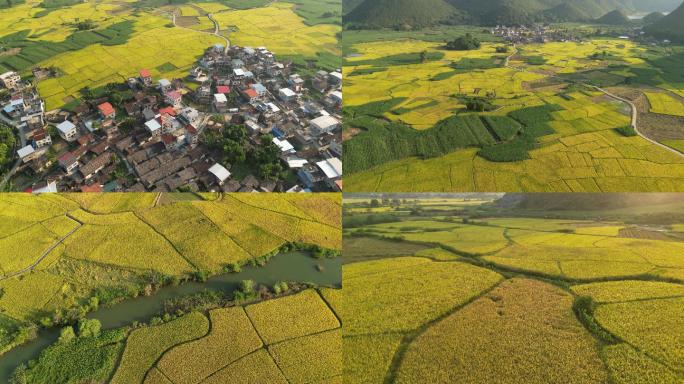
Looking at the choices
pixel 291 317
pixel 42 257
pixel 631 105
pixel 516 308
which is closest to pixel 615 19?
pixel 631 105

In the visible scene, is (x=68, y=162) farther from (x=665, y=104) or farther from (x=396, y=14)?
(x=396, y=14)

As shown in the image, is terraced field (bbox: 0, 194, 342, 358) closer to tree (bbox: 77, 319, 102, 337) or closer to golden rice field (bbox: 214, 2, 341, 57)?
tree (bbox: 77, 319, 102, 337)

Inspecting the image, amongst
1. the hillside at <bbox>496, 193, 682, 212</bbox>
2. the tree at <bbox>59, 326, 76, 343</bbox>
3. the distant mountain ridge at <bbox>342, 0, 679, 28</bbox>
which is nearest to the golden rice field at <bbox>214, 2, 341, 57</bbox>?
the distant mountain ridge at <bbox>342, 0, 679, 28</bbox>

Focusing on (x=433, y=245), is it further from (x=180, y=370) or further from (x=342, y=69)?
(x=342, y=69)

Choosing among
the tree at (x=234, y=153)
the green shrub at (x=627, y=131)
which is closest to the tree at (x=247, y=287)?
the tree at (x=234, y=153)

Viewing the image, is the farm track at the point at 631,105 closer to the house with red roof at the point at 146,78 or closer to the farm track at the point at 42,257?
the house with red roof at the point at 146,78
